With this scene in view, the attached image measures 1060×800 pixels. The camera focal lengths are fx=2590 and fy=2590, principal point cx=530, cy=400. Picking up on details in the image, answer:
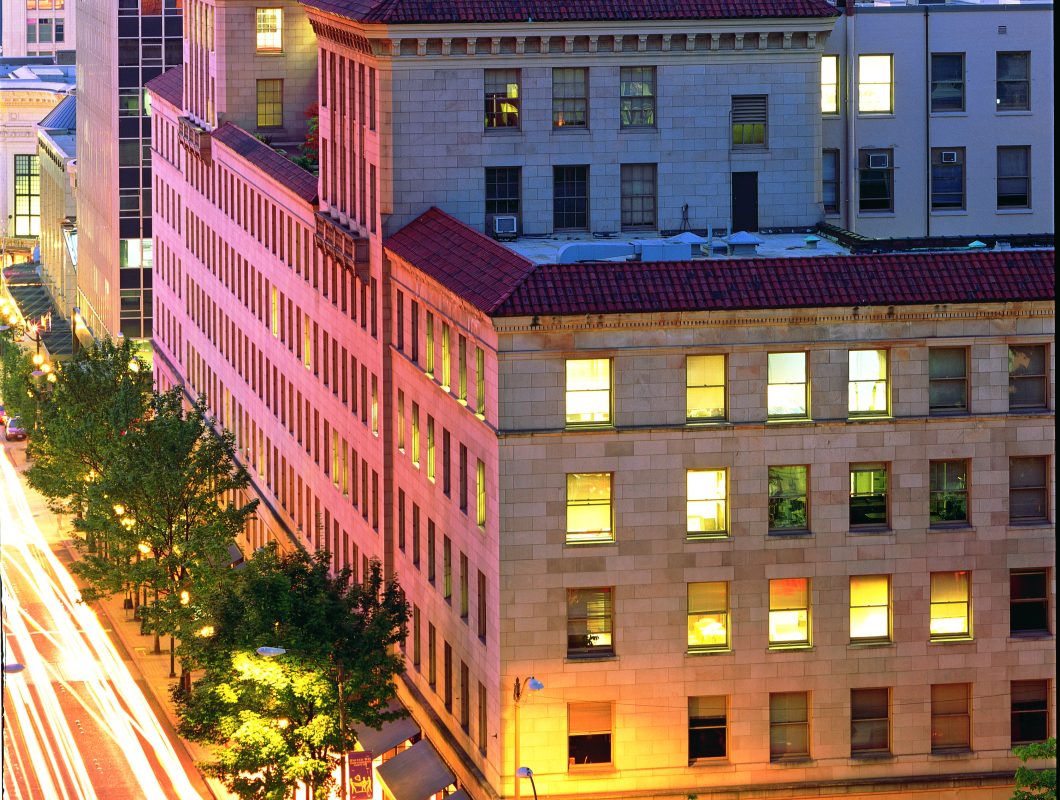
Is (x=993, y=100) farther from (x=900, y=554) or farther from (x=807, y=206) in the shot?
(x=900, y=554)

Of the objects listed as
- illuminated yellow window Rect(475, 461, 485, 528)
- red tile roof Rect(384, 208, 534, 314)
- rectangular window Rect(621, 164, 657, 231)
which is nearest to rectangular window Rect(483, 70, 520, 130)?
red tile roof Rect(384, 208, 534, 314)

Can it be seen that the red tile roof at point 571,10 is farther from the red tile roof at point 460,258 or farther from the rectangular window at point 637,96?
the red tile roof at point 460,258

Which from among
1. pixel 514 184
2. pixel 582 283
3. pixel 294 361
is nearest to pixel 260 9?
pixel 294 361

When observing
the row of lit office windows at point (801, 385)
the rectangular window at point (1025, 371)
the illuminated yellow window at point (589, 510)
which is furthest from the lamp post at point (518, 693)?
the rectangular window at point (1025, 371)

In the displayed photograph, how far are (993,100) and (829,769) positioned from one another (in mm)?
32394

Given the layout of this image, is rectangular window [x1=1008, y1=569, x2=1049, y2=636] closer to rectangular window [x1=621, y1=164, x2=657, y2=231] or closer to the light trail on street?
rectangular window [x1=621, y1=164, x2=657, y2=231]

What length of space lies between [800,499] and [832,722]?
249 inches

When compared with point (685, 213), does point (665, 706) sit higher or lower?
lower

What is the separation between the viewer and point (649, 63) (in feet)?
Result: 294

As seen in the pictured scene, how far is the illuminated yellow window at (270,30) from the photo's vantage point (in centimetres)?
12862

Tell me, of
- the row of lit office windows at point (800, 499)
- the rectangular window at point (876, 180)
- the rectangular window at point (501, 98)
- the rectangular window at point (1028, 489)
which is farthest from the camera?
the rectangular window at point (876, 180)

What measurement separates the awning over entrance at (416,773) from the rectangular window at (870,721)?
12.8m

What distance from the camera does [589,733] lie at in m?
71.9

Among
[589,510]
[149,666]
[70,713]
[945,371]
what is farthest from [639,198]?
[149,666]
